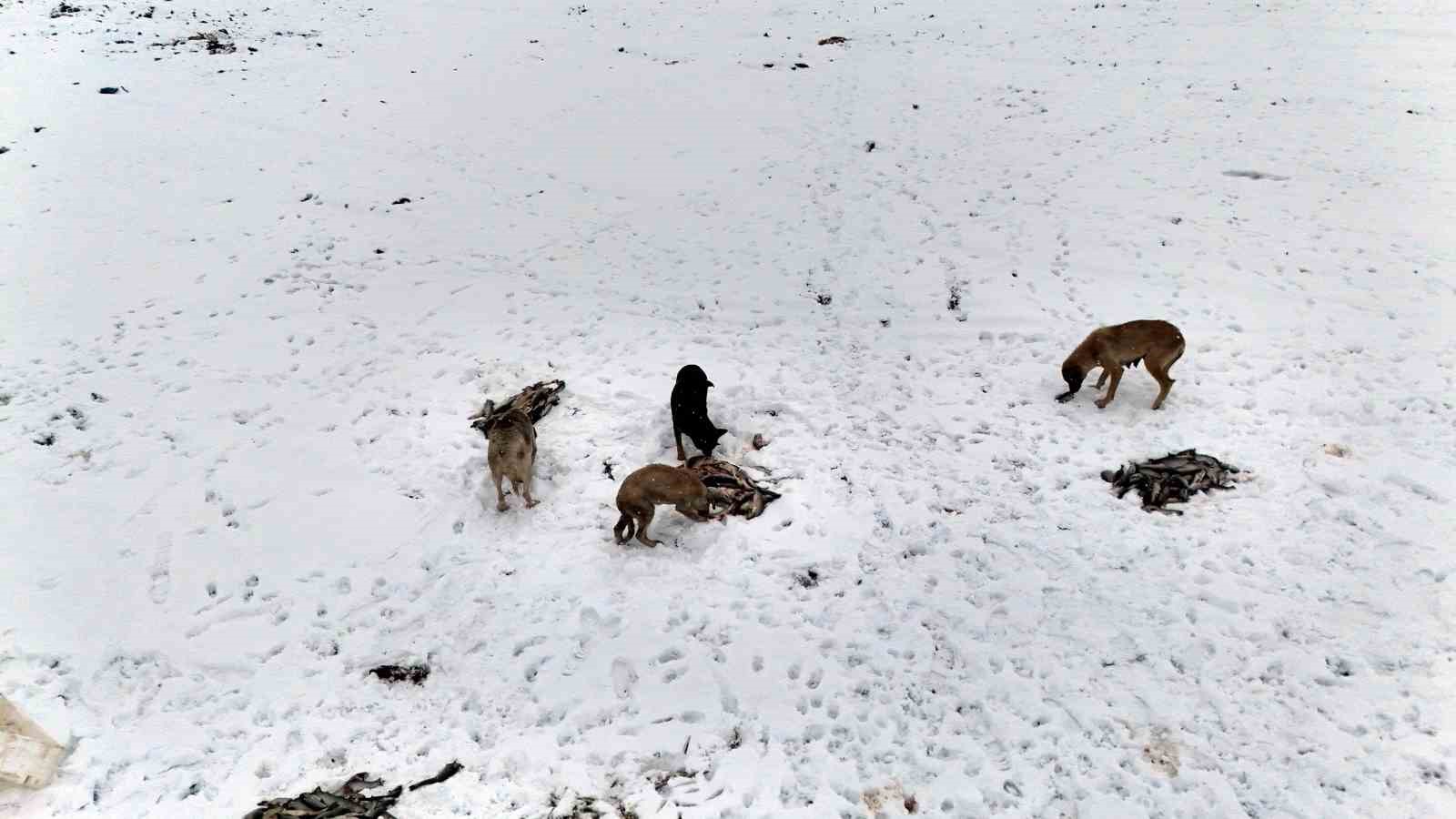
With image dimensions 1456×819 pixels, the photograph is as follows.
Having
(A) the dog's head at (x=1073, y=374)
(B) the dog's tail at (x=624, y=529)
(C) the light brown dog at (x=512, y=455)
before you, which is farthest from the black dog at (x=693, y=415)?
(A) the dog's head at (x=1073, y=374)

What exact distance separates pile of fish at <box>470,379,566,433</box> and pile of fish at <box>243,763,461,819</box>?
4.27 metres

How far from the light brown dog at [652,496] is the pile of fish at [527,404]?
2.34 m

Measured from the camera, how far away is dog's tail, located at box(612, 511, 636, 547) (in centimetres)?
741

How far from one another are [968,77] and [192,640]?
21087mm

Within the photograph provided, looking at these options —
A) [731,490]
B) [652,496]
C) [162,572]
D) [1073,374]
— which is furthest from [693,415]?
[162,572]

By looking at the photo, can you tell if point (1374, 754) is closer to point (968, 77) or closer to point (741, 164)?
point (741, 164)

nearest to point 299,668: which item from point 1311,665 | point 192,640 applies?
point 192,640

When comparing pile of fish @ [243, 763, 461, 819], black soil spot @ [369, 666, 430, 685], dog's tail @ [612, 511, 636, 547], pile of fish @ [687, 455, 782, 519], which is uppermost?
pile of fish @ [687, 455, 782, 519]

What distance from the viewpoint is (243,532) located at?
7621 millimetres

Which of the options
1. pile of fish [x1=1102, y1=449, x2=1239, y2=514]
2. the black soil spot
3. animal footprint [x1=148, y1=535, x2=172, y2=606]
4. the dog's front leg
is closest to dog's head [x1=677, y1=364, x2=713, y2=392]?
the dog's front leg

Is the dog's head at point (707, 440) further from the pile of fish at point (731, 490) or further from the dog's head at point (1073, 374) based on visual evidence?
the dog's head at point (1073, 374)

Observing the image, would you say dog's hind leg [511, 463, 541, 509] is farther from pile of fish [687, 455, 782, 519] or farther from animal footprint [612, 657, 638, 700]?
animal footprint [612, 657, 638, 700]

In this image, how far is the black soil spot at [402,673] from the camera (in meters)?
6.35

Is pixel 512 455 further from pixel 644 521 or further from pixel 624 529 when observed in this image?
pixel 644 521
